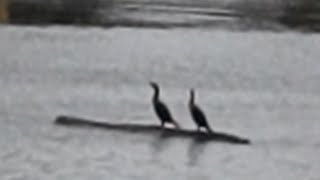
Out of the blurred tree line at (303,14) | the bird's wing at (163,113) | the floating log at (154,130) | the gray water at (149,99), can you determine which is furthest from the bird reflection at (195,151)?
the blurred tree line at (303,14)

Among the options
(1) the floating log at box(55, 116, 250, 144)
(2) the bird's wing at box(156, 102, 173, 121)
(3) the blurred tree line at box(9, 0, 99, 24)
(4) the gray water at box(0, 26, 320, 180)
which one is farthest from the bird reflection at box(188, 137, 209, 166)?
(3) the blurred tree line at box(9, 0, 99, 24)

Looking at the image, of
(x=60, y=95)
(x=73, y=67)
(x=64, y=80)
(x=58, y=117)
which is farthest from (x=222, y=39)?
(x=58, y=117)

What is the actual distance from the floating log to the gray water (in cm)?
16

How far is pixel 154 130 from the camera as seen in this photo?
24.8m

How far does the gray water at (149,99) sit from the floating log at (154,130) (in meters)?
0.16

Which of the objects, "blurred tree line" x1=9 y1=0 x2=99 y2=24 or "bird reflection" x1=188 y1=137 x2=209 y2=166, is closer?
"bird reflection" x1=188 y1=137 x2=209 y2=166

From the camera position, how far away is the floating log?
78.5 feet

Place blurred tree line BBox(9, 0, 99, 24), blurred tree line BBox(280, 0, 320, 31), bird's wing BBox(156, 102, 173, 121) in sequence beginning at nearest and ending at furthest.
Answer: bird's wing BBox(156, 102, 173, 121), blurred tree line BBox(9, 0, 99, 24), blurred tree line BBox(280, 0, 320, 31)

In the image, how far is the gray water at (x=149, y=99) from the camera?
24609 millimetres

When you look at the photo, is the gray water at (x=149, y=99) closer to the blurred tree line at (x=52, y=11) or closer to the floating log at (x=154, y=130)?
the floating log at (x=154, y=130)

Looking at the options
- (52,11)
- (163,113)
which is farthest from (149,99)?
(52,11)

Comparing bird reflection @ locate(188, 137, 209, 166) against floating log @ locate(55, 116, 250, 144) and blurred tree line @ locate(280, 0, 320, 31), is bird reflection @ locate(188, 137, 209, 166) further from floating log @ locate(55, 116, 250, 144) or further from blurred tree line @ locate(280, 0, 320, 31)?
blurred tree line @ locate(280, 0, 320, 31)

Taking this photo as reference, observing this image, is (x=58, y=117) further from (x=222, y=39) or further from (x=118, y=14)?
(x=118, y=14)

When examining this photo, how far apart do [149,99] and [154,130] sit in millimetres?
6656
